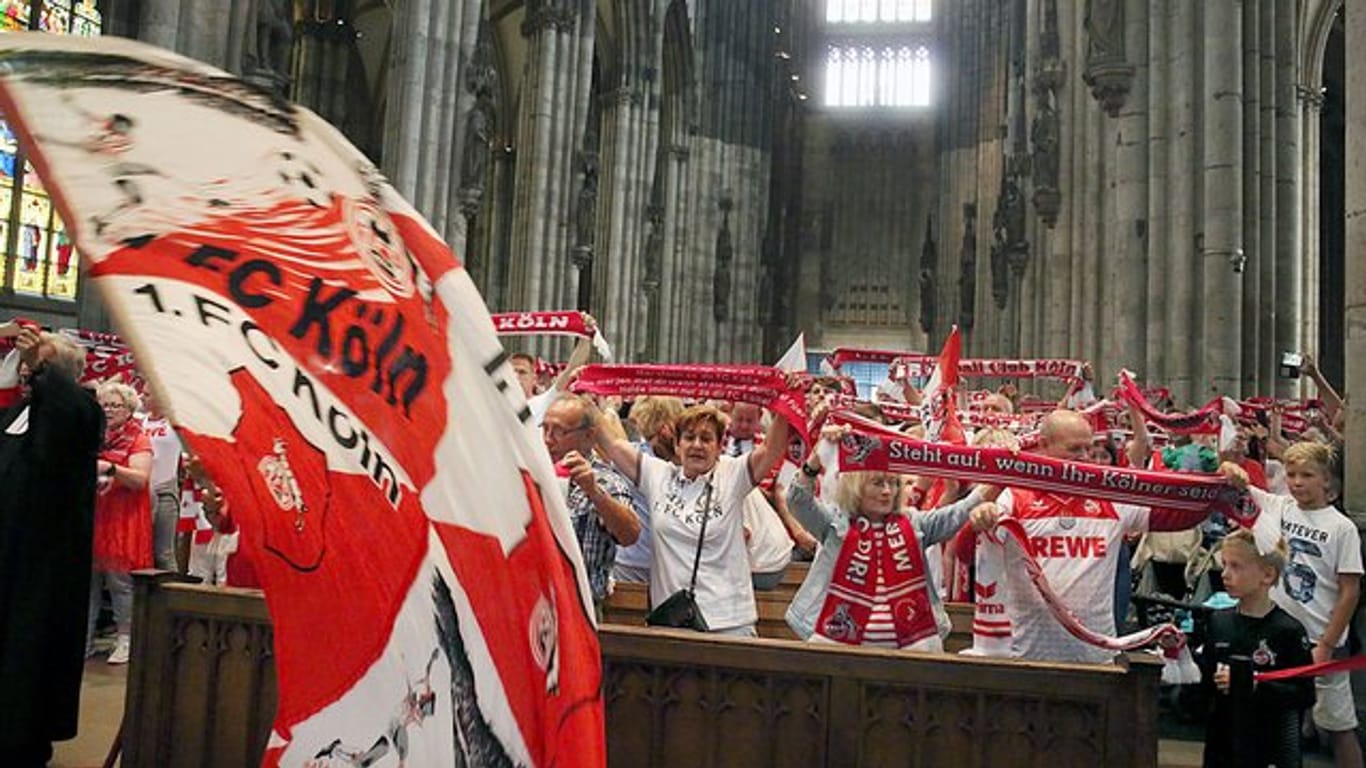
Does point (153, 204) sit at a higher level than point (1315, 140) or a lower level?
lower

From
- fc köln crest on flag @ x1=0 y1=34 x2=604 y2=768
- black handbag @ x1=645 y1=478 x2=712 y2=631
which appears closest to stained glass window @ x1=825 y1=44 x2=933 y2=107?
black handbag @ x1=645 y1=478 x2=712 y2=631

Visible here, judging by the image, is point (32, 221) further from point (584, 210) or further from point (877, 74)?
point (877, 74)

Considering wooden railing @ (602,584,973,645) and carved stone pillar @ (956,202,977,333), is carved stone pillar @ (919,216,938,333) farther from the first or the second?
wooden railing @ (602,584,973,645)

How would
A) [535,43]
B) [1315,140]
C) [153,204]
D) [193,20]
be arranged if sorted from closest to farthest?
[153,204], [193,20], [1315,140], [535,43]

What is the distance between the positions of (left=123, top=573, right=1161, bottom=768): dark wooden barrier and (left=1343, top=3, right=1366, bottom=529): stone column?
168 inches

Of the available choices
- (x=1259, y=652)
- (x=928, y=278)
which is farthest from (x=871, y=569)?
(x=928, y=278)

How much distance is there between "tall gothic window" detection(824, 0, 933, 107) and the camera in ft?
138

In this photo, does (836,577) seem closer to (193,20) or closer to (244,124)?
(244,124)

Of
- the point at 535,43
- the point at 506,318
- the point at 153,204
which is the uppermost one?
the point at 535,43

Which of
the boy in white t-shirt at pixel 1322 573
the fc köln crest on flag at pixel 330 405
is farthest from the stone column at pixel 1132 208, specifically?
the fc köln crest on flag at pixel 330 405

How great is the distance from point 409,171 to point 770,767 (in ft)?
48.4

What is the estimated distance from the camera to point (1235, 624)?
14.7 ft

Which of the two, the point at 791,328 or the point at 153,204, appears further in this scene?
the point at 791,328

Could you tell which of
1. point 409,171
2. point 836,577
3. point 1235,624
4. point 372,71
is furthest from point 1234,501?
point 372,71
